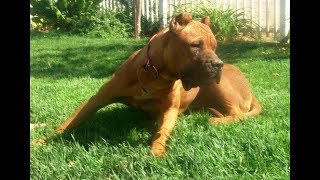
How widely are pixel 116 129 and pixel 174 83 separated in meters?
0.66

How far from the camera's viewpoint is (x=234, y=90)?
4.72 metres

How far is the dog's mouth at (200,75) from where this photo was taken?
3.27 meters

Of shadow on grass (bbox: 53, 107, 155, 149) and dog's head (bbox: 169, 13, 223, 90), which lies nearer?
dog's head (bbox: 169, 13, 223, 90)

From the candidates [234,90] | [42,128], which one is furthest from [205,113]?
[42,128]

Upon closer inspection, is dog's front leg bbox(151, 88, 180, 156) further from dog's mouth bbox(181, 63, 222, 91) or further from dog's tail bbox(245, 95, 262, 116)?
dog's tail bbox(245, 95, 262, 116)

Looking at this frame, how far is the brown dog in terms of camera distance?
333 centimetres

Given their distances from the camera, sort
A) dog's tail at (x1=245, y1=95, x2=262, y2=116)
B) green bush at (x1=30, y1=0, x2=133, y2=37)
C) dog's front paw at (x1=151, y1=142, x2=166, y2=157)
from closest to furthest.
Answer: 1. dog's front paw at (x1=151, y1=142, x2=166, y2=157)
2. dog's tail at (x1=245, y1=95, x2=262, y2=116)
3. green bush at (x1=30, y1=0, x2=133, y2=37)

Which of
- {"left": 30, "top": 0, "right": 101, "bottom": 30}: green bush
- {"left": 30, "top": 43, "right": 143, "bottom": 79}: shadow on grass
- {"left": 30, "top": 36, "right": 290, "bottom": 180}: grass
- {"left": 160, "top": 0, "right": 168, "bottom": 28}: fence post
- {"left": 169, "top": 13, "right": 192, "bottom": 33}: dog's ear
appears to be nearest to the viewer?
{"left": 30, "top": 36, "right": 290, "bottom": 180}: grass

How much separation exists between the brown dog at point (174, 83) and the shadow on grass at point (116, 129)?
0.42 ft

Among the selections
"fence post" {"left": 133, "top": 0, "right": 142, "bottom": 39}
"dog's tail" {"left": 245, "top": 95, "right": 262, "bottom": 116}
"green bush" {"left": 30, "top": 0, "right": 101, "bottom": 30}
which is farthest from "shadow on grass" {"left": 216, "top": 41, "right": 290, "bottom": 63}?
"green bush" {"left": 30, "top": 0, "right": 101, "bottom": 30}

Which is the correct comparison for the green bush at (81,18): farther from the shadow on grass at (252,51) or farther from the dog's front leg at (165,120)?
the dog's front leg at (165,120)

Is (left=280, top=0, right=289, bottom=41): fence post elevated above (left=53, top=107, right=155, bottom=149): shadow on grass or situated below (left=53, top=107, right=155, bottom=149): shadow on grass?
above

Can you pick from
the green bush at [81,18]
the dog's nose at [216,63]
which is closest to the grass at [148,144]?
the dog's nose at [216,63]
